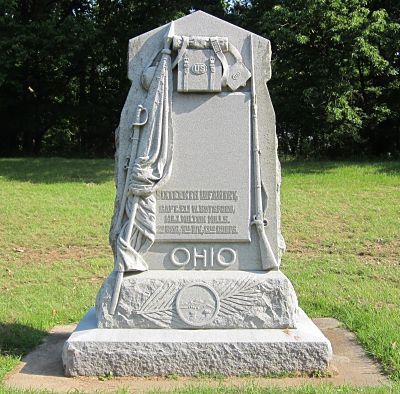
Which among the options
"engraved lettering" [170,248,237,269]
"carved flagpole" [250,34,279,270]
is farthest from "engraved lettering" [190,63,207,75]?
"engraved lettering" [170,248,237,269]

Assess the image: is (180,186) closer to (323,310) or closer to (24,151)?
(323,310)

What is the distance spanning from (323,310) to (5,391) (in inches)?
147

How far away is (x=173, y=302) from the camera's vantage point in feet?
15.9

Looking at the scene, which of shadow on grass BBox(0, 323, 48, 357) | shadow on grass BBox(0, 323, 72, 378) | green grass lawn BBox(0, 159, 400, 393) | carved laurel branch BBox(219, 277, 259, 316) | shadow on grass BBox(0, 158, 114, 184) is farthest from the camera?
shadow on grass BBox(0, 158, 114, 184)

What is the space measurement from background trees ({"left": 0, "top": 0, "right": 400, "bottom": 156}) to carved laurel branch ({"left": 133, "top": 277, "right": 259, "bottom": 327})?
1245 cm

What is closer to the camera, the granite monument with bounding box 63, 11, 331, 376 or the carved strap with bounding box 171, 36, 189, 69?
the granite monument with bounding box 63, 11, 331, 376

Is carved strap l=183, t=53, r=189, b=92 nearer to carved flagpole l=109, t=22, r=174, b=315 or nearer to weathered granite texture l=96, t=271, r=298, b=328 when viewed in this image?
carved flagpole l=109, t=22, r=174, b=315

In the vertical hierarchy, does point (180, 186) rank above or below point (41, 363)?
above

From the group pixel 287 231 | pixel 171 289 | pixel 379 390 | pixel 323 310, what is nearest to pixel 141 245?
pixel 171 289

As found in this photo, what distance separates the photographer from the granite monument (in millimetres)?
4863

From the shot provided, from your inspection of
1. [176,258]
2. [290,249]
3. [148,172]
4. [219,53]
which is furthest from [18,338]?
[290,249]

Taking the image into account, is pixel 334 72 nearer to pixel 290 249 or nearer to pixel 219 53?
pixel 290 249

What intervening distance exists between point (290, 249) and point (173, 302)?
5118 millimetres

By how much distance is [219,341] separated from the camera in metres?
4.61
